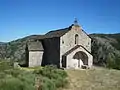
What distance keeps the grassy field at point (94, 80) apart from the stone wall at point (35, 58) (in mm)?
11106

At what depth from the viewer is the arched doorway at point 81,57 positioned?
51656mm

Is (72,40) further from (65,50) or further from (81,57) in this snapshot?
(81,57)

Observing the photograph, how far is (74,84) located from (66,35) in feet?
60.0

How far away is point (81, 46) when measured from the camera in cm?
5072

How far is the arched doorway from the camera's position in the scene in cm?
5166

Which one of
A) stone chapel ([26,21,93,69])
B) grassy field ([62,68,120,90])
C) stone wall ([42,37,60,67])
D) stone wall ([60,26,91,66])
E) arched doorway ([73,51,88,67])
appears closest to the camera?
grassy field ([62,68,120,90])

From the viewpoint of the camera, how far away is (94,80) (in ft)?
122

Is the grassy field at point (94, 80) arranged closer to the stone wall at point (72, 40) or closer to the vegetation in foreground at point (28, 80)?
the vegetation in foreground at point (28, 80)

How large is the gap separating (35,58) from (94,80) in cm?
1813

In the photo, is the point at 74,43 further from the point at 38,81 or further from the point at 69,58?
the point at 38,81

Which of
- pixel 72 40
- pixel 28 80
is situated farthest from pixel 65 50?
pixel 28 80

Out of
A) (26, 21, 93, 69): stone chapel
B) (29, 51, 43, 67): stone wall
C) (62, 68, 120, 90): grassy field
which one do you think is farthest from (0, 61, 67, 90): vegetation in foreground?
(29, 51, 43, 67): stone wall

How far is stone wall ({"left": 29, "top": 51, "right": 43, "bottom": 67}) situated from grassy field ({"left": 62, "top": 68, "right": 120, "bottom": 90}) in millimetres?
11106

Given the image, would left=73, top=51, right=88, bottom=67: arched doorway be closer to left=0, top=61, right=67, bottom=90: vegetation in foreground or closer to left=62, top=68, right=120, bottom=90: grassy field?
left=62, top=68, right=120, bottom=90: grassy field
